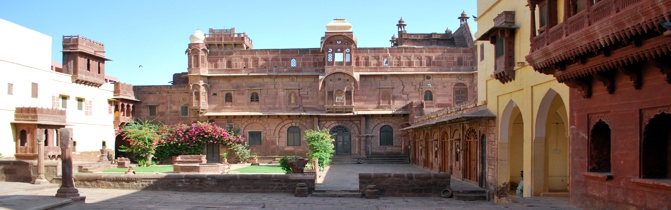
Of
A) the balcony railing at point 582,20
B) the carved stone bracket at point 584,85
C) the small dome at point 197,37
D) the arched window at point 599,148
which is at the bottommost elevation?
the arched window at point 599,148

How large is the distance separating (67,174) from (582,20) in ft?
41.2

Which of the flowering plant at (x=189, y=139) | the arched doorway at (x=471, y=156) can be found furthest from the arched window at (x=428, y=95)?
the arched doorway at (x=471, y=156)

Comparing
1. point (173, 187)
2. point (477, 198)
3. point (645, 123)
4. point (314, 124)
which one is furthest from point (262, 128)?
point (645, 123)

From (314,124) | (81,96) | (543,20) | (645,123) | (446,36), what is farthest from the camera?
(446,36)

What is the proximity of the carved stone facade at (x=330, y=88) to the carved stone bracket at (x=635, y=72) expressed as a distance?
27057 millimetres

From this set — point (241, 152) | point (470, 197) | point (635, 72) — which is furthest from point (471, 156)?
point (241, 152)

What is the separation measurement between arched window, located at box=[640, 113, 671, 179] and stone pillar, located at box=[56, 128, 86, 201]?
12.6 metres

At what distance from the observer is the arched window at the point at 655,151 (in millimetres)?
9586

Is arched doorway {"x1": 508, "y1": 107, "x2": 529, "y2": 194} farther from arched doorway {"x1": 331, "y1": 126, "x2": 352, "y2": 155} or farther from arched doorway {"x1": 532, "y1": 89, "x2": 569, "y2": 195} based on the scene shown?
arched doorway {"x1": 331, "y1": 126, "x2": 352, "y2": 155}

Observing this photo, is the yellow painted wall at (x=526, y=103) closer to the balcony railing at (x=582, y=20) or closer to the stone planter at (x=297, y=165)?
the balcony railing at (x=582, y=20)

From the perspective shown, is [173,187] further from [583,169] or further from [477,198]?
[583,169]

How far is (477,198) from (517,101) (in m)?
2.91

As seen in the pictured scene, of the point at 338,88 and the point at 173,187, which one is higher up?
the point at 338,88

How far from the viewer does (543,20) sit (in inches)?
537
